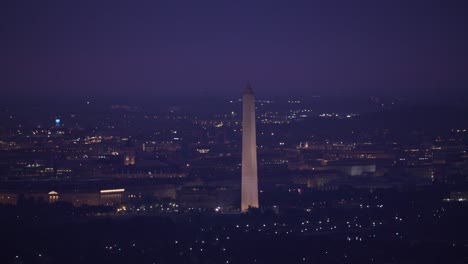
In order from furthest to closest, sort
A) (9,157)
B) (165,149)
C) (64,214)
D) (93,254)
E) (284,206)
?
(165,149) → (9,157) → (284,206) → (64,214) → (93,254)

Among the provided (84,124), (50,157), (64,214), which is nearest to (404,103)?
(84,124)

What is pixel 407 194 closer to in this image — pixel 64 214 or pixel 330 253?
pixel 64 214

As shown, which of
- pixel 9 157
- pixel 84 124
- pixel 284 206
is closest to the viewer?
pixel 284 206

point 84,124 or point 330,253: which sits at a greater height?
point 84,124

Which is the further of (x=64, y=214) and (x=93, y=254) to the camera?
(x=64, y=214)

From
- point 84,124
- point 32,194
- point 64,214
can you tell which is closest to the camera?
point 64,214

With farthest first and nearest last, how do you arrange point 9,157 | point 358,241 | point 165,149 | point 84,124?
1. point 84,124
2. point 165,149
3. point 9,157
4. point 358,241

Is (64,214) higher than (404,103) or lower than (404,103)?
lower

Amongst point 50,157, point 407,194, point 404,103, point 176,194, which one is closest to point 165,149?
point 50,157

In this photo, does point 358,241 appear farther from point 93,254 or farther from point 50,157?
point 50,157
